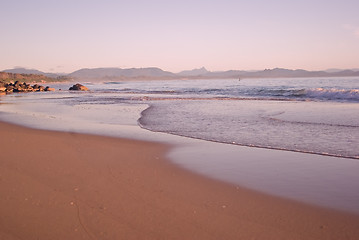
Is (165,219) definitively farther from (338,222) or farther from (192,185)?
(338,222)

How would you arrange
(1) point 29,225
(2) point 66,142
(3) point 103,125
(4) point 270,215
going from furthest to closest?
1. (3) point 103,125
2. (2) point 66,142
3. (4) point 270,215
4. (1) point 29,225

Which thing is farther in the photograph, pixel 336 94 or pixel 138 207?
pixel 336 94

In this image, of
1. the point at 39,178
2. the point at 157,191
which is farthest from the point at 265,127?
the point at 39,178

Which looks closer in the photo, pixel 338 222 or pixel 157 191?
pixel 338 222

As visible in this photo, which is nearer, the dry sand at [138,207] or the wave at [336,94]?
the dry sand at [138,207]

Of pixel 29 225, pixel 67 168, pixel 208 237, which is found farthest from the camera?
pixel 67 168

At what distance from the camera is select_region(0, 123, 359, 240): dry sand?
398 cm

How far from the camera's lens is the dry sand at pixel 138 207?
3.98 m

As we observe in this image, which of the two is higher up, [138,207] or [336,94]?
[138,207]

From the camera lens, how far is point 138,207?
4.73 m

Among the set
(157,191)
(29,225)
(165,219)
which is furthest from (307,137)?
(29,225)

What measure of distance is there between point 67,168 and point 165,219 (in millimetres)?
3363

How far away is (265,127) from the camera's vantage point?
41.5 ft

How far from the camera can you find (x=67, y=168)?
6.84 meters
